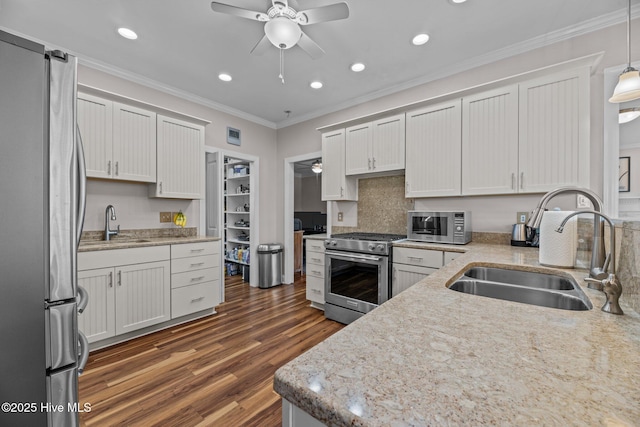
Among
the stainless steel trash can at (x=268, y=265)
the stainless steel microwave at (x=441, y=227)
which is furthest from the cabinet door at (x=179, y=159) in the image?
the stainless steel microwave at (x=441, y=227)

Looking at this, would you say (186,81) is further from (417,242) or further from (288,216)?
(417,242)

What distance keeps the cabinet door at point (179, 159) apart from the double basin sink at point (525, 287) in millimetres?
3040

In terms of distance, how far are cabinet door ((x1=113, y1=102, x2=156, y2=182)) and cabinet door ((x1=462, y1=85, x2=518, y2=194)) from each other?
3.28m

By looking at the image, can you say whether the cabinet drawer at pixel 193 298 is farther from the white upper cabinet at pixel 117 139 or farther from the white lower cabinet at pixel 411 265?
the white lower cabinet at pixel 411 265

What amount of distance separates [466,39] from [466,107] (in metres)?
0.59

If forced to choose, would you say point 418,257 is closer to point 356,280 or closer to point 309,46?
point 356,280

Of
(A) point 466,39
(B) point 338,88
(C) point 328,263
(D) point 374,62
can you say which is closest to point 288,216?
(C) point 328,263

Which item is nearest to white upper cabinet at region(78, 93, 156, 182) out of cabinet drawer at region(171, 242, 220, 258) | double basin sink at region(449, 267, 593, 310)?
cabinet drawer at region(171, 242, 220, 258)

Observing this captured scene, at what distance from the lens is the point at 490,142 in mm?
2381

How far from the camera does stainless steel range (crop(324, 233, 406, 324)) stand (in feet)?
8.53

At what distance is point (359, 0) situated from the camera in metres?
1.93

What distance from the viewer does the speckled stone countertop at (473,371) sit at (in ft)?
1.26

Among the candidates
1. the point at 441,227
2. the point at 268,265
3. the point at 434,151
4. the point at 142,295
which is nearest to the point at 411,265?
the point at 441,227

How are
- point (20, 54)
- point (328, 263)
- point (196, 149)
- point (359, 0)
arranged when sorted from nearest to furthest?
Answer: point (20, 54), point (359, 0), point (328, 263), point (196, 149)
